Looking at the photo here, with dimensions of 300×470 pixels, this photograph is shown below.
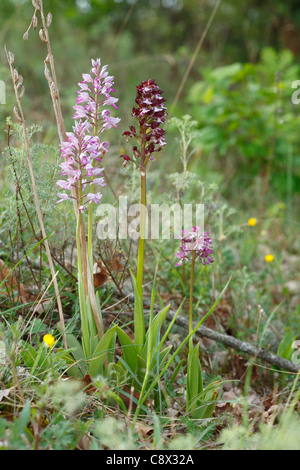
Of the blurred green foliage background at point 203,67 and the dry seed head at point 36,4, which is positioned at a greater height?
the blurred green foliage background at point 203,67

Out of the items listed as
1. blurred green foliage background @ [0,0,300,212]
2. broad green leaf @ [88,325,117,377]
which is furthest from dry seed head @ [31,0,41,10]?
blurred green foliage background @ [0,0,300,212]

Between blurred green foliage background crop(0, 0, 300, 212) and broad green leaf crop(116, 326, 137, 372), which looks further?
blurred green foliage background crop(0, 0, 300, 212)

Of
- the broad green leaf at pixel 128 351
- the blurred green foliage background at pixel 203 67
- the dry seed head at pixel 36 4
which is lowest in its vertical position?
the broad green leaf at pixel 128 351

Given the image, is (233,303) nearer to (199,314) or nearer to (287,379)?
(199,314)

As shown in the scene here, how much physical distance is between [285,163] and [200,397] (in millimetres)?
3445

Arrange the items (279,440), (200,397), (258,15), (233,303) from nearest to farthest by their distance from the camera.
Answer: (279,440) → (200,397) → (233,303) → (258,15)

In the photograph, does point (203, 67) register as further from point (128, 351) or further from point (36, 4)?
point (128, 351)

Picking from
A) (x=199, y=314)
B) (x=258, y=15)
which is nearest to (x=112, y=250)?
(x=199, y=314)

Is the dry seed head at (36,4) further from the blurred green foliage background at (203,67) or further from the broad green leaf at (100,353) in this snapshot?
the blurred green foliage background at (203,67)

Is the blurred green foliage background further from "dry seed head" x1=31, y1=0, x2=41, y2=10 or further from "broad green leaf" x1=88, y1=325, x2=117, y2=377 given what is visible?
"broad green leaf" x1=88, y1=325, x2=117, y2=377

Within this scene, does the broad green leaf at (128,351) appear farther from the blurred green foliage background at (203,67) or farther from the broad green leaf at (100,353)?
the blurred green foliage background at (203,67)

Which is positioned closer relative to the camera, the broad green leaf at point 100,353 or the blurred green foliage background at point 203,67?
the broad green leaf at point 100,353

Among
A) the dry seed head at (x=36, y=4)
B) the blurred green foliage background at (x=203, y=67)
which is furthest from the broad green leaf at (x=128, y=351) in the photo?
the blurred green foliage background at (x=203, y=67)

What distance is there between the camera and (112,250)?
6.46 ft
